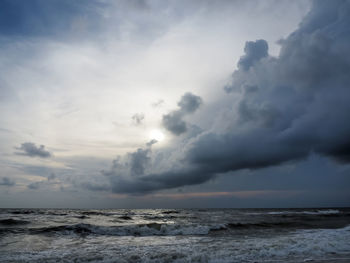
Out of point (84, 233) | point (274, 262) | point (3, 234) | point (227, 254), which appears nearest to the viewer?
point (274, 262)

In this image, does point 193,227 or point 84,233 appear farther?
point 193,227

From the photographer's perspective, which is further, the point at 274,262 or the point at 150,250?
the point at 150,250

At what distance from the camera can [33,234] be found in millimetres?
22188

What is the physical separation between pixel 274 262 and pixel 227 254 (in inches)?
100

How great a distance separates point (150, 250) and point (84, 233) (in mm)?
11322

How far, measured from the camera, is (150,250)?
50.1 ft

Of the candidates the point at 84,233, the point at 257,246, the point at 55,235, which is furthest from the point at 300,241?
the point at 55,235

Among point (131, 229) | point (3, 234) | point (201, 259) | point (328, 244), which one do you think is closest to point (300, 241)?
point (328, 244)

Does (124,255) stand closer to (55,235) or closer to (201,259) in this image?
(201,259)

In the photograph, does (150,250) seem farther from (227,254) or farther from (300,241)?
(300,241)

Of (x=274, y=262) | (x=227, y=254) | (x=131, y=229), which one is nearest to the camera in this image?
(x=274, y=262)

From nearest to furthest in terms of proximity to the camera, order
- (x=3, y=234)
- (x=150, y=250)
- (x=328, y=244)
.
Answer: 1. (x=150, y=250)
2. (x=328, y=244)
3. (x=3, y=234)

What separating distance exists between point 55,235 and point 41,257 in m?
9.73

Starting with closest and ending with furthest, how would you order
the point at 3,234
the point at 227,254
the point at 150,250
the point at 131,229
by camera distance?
1. the point at 227,254
2. the point at 150,250
3. the point at 3,234
4. the point at 131,229
